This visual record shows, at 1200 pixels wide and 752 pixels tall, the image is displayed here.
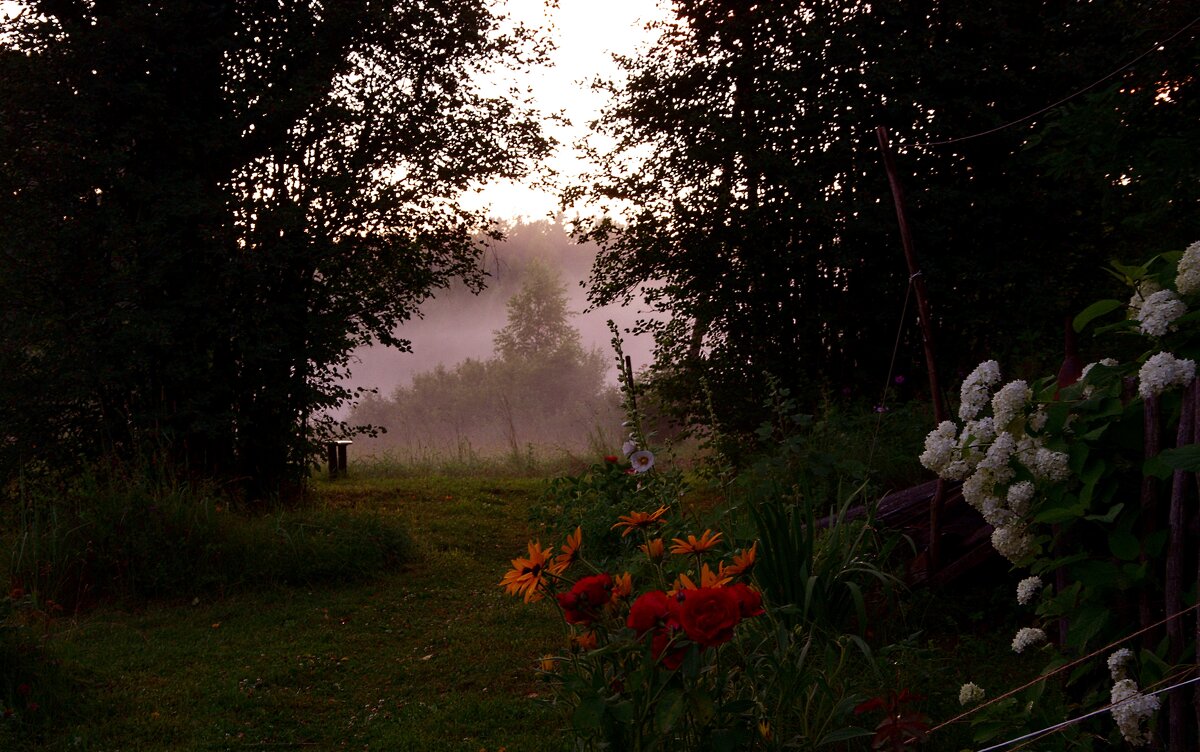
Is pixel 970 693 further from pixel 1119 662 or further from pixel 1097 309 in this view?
pixel 1097 309

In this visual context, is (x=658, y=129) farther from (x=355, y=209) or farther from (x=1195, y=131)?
(x=1195, y=131)

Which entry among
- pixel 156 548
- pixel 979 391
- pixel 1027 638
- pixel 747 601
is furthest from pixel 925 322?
pixel 156 548

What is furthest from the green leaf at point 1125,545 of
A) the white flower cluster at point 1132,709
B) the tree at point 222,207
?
the tree at point 222,207

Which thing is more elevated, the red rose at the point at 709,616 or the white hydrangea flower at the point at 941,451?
the white hydrangea flower at the point at 941,451

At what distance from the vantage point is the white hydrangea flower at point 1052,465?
213 centimetres

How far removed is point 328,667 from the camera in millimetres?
4359

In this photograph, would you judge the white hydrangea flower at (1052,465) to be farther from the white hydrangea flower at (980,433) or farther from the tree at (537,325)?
the tree at (537,325)

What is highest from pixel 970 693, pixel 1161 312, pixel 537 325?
pixel 537 325

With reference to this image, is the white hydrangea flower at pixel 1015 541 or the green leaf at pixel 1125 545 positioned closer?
the green leaf at pixel 1125 545

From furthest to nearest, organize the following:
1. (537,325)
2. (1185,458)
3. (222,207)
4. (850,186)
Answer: (537,325) < (850,186) < (222,207) < (1185,458)

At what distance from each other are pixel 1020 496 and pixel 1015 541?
168mm

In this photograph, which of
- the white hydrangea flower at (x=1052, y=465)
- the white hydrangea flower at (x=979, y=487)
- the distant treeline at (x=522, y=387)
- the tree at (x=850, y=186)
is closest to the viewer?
the white hydrangea flower at (x=1052, y=465)

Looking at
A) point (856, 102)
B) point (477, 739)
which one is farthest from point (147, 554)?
point (856, 102)

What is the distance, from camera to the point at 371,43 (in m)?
8.17
